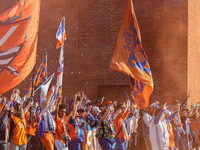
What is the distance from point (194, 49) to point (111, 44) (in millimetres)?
3775

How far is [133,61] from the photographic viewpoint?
29.4 ft

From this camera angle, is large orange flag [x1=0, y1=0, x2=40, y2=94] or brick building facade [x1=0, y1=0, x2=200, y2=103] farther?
brick building facade [x1=0, y1=0, x2=200, y2=103]

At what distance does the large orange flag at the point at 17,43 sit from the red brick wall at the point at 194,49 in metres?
8.51

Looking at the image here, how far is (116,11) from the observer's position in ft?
48.6

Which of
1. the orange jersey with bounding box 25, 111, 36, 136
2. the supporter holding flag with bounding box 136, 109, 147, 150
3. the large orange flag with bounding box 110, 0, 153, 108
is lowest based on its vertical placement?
the supporter holding flag with bounding box 136, 109, 147, 150

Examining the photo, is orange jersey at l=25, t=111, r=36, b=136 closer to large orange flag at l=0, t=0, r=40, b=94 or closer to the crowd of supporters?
the crowd of supporters

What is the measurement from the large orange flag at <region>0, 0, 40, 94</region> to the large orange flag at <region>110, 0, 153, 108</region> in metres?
2.29

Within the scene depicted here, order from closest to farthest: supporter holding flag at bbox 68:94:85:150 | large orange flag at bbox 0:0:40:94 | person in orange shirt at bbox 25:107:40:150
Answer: large orange flag at bbox 0:0:40:94 → supporter holding flag at bbox 68:94:85:150 → person in orange shirt at bbox 25:107:40:150

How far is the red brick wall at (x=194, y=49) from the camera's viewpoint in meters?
14.7

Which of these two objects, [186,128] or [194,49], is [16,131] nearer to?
[186,128]

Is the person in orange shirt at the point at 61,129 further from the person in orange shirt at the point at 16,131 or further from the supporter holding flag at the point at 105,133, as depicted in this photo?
the supporter holding flag at the point at 105,133

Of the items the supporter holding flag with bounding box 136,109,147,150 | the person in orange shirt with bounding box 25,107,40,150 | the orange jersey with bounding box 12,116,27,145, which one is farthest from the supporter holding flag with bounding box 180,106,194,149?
the orange jersey with bounding box 12,116,27,145

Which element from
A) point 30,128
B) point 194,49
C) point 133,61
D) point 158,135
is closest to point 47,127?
point 30,128

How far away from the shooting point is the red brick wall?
48.2 feet
